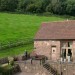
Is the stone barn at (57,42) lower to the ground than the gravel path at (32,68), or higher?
higher

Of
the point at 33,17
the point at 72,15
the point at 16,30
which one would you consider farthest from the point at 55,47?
the point at 72,15

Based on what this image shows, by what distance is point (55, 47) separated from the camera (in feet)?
209

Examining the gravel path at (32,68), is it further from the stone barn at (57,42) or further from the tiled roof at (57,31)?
the tiled roof at (57,31)

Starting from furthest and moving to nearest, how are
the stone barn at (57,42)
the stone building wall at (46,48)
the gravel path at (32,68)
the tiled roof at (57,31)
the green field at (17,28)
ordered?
1. the green field at (17,28)
2. the tiled roof at (57,31)
3. the stone building wall at (46,48)
4. the stone barn at (57,42)
5. the gravel path at (32,68)

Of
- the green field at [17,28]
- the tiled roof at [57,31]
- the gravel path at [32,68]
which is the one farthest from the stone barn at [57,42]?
the green field at [17,28]

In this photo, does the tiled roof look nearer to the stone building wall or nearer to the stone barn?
the stone barn

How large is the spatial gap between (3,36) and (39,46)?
20.4 metres

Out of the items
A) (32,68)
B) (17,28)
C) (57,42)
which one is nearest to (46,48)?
(57,42)

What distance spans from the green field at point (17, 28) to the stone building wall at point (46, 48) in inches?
221

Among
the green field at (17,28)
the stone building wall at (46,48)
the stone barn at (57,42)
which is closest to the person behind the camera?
the stone barn at (57,42)

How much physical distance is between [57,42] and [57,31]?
9.49 ft

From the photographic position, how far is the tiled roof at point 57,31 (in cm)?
6352

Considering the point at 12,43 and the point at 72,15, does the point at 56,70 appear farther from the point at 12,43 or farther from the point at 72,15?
the point at 72,15

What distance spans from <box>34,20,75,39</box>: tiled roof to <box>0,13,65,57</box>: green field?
21.2 feet
